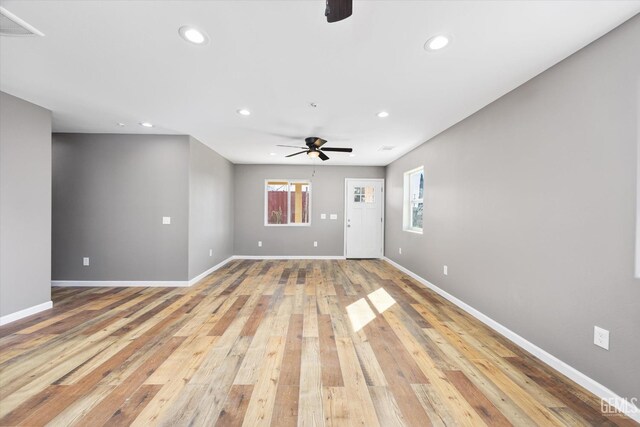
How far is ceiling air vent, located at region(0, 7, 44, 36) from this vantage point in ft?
5.08

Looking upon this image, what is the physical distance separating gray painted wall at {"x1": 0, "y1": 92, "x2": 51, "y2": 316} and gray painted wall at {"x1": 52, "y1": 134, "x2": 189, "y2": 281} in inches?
37.5

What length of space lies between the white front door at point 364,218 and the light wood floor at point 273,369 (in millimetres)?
3233

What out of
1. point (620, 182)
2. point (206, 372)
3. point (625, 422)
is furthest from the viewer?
point (206, 372)

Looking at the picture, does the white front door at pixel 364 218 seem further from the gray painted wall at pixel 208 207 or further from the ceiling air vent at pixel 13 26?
the ceiling air vent at pixel 13 26

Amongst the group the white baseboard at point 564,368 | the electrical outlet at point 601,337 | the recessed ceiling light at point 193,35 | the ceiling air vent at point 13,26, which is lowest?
the white baseboard at point 564,368

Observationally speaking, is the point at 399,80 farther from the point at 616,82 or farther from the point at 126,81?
the point at 126,81

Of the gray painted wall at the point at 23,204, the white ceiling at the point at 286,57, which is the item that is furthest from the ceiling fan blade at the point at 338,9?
the gray painted wall at the point at 23,204

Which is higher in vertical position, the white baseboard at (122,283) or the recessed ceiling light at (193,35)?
the recessed ceiling light at (193,35)

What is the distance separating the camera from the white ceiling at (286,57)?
5.01 feet

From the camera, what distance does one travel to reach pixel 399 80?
229cm

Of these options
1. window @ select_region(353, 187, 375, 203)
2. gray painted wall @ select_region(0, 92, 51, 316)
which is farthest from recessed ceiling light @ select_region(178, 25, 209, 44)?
window @ select_region(353, 187, 375, 203)

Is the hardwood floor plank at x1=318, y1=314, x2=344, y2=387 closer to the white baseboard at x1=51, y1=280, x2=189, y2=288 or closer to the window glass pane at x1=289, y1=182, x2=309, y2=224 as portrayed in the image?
the white baseboard at x1=51, y1=280, x2=189, y2=288

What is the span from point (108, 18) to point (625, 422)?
155 inches

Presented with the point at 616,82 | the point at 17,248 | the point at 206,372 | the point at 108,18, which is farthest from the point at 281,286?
the point at 616,82
